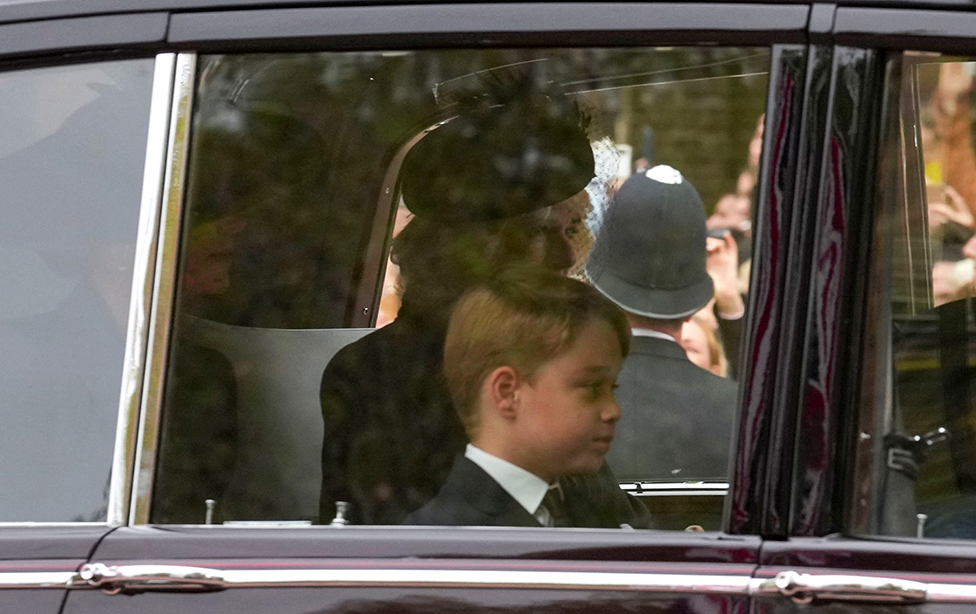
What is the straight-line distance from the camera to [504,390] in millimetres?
1857

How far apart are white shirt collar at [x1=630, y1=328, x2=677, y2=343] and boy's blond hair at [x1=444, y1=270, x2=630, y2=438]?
9cm

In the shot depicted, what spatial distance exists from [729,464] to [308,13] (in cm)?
80

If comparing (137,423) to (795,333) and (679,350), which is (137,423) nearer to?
(679,350)

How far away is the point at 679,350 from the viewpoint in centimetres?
178

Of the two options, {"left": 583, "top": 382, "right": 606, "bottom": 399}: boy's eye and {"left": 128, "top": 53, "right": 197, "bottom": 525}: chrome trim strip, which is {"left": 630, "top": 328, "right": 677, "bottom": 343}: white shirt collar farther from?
{"left": 128, "top": 53, "right": 197, "bottom": 525}: chrome trim strip

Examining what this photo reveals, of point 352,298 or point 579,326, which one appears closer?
point 579,326

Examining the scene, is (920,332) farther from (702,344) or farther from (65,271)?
(65,271)

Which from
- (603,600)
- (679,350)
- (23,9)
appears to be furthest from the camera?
(23,9)

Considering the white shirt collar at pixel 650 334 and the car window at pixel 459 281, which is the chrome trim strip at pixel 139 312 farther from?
→ the white shirt collar at pixel 650 334

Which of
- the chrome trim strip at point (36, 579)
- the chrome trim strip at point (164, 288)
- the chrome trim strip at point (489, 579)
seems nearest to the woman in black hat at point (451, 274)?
the chrome trim strip at point (489, 579)

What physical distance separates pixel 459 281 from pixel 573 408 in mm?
233

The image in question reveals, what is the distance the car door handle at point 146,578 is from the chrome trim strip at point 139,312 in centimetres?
8

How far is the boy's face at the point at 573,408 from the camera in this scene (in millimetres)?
1817

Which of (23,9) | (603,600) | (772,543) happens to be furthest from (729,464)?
(23,9)
